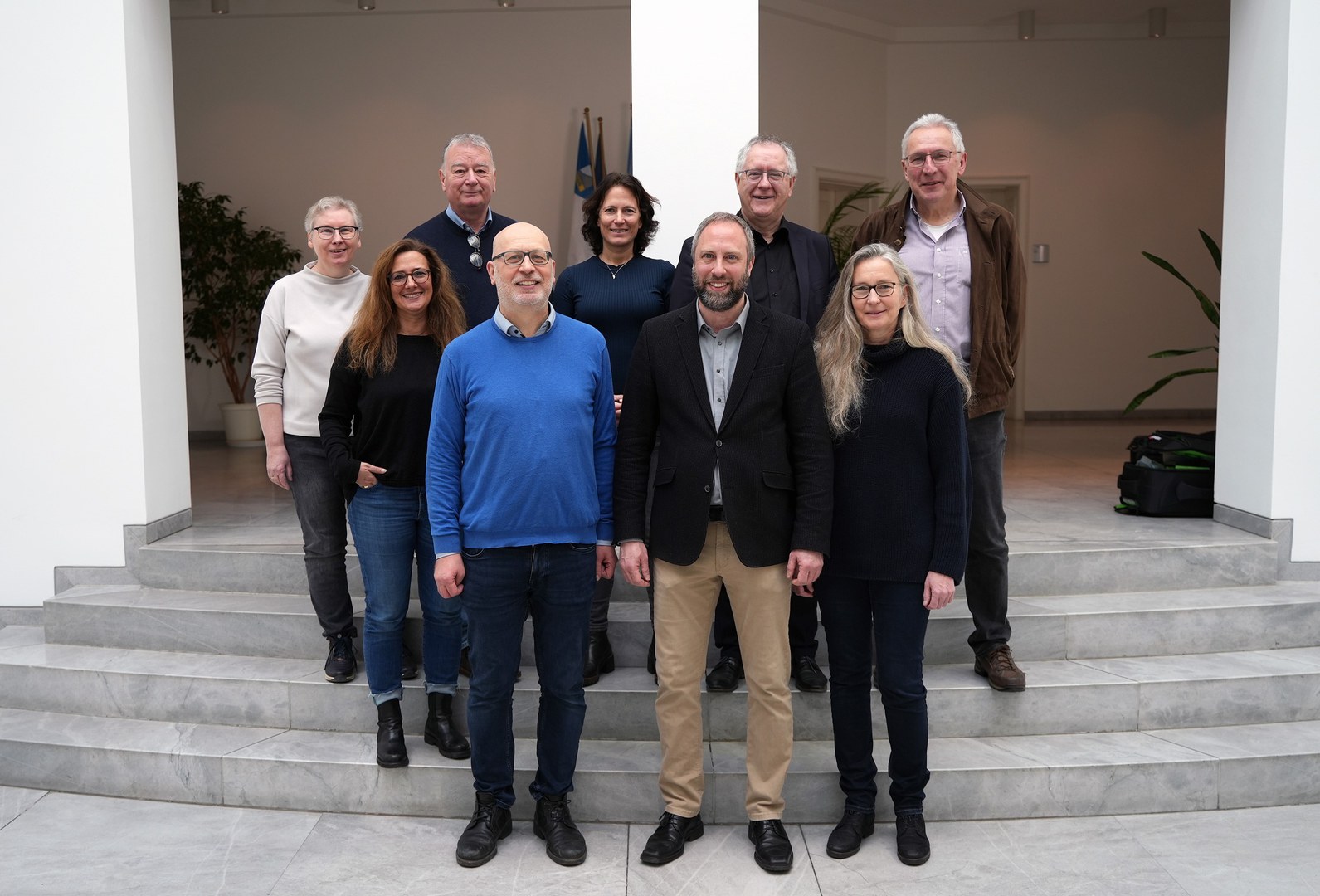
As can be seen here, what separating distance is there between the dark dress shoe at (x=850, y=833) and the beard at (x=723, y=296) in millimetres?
1553

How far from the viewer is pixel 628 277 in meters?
3.47

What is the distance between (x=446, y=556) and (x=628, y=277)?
1.14 meters

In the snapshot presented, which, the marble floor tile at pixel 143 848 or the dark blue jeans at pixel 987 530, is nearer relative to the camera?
the marble floor tile at pixel 143 848

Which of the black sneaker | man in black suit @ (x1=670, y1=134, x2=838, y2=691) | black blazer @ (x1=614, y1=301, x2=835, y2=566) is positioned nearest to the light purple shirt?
man in black suit @ (x1=670, y1=134, x2=838, y2=691)

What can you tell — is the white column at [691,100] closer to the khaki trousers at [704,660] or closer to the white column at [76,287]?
the khaki trousers at [704,660]

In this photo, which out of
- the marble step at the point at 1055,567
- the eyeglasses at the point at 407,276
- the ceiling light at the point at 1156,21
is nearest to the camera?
the eyeglasses at the point at 407,276

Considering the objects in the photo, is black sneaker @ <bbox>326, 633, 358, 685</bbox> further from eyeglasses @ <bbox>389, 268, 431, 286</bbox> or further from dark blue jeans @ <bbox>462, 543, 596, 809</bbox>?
eyeglasses @ <bbox>389, 268, 431, 286</bbox>

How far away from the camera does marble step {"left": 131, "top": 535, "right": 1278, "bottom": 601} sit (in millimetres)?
4297

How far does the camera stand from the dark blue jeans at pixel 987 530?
349cm

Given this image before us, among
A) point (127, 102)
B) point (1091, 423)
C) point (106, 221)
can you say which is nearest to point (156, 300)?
point (106, 221)

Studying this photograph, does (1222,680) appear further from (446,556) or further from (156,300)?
(156,300)

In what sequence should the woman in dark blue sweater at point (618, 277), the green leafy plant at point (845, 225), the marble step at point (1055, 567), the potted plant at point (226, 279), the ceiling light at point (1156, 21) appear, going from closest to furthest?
the woman in dark blue sweater at point (618, 277)
the marble step at point (1055, 567)
the green leafy plant at point (845, 225)
the potted plant at point (226, 279)
the ceiling light at point (1156, 21)

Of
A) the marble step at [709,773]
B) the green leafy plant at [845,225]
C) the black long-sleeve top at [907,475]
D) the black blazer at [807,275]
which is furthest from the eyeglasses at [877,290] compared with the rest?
the green leafy plant at [845,225]

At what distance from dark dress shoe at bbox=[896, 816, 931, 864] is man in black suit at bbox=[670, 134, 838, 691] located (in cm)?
60
